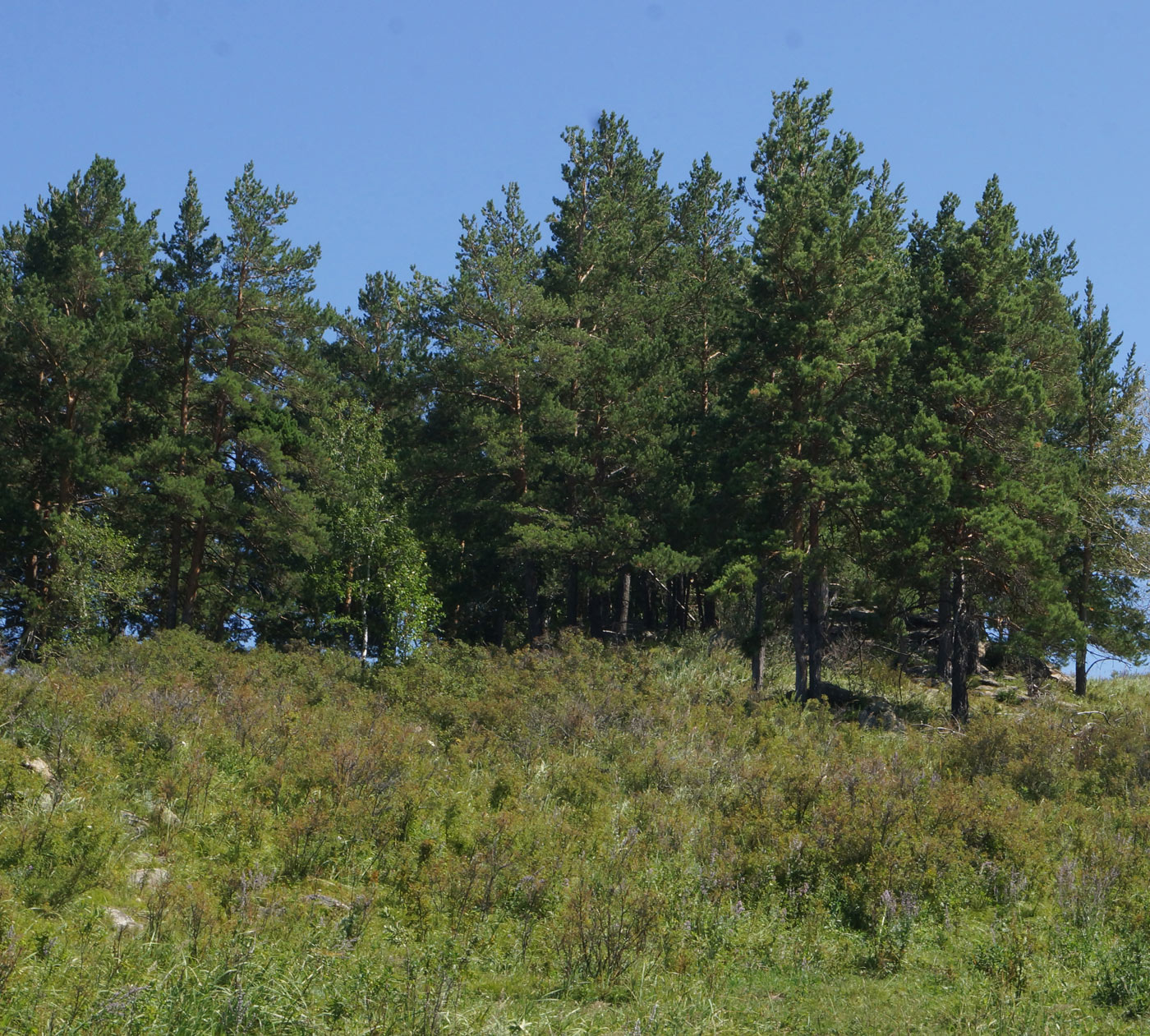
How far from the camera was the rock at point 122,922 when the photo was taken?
25.1 ft

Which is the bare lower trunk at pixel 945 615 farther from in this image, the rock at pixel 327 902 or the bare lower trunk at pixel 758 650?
the rock at pixel 327 902

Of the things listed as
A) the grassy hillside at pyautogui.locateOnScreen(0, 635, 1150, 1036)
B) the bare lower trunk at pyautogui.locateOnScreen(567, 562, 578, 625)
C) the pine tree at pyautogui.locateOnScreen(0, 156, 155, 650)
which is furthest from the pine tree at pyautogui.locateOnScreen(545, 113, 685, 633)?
the grassy hillside at pyautogui.locateOnScreen(0, 635, 1150, 1036)

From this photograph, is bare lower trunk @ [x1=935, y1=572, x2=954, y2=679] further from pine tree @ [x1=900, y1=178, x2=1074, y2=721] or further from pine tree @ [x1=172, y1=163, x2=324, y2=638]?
pine tree @ [x1=172, y1=163, x2=324, y2=638]

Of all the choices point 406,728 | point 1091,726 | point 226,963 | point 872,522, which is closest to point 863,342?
point 872,522

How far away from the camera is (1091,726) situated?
61.3 ft

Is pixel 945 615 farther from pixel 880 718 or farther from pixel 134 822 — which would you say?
pixel 134 822

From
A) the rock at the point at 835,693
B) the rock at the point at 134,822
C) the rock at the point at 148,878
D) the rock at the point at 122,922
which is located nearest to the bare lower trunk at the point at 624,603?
the rock at the point at 835,693

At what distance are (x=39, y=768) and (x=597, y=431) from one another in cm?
2410

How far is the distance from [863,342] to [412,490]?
45.3 feet

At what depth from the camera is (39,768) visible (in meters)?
10.1

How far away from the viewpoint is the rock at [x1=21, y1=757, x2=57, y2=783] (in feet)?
32.7

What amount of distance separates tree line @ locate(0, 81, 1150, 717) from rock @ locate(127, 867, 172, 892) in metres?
18.1

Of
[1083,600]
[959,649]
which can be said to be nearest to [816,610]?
[959,649]

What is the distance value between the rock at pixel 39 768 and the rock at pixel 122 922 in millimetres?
2384
